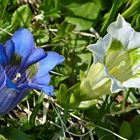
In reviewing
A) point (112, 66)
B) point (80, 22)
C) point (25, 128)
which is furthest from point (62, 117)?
point (80, 22)

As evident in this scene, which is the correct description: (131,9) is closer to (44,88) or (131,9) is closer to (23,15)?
(23,15)

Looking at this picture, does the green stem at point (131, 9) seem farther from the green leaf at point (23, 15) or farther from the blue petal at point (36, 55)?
the blue petal at point (36, 55)

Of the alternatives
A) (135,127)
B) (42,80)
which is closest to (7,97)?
(42,80)

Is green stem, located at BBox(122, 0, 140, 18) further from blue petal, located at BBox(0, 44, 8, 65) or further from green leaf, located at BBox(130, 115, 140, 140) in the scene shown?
blue petal, located at BBox(0, 44, 8, 65)

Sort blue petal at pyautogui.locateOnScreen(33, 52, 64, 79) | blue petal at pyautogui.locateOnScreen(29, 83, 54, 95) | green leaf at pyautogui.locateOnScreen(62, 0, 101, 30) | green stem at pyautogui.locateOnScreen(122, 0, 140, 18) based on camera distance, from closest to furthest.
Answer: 1. blue petal at pyautogui.locateOnScreen(29, 83, 54, 95)
2. blue petal at pyautogui.locateOnScreen(33, 52, 64, 79)
3. green stem at pyautogui.locateOnScreen(122, 0, 140, 18)
4. green leaf at pyautogui.locateOnScreen(62, 0, 101, 30)

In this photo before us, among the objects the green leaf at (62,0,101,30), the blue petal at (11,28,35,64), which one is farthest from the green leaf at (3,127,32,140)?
the green leaf at (62,0,101,30)

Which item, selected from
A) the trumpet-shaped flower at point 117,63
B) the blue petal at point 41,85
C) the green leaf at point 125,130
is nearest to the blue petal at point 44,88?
the blue petal at point 41,85

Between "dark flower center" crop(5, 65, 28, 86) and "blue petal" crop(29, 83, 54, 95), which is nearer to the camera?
"blue petal" crop(29, 83, 54, 95)

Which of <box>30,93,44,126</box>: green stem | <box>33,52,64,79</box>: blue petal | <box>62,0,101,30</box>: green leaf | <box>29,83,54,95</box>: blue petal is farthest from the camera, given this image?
<box>62,0,101,30</box>: green leaf
